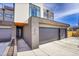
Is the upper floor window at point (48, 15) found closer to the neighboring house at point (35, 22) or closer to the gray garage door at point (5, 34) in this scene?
the neighboring house at point (35, 22)

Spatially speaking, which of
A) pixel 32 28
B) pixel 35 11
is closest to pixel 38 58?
pixel 32 28

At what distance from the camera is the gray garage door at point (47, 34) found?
5659 mm

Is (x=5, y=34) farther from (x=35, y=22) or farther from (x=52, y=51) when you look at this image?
(x=52, y=51)

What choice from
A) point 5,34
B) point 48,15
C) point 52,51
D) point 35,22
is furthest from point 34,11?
point 52,51

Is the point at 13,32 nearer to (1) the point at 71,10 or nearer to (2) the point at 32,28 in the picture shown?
(2) the point at 32,28

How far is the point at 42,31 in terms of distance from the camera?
574cm

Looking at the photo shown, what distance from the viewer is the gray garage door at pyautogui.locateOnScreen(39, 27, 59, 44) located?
223 inches

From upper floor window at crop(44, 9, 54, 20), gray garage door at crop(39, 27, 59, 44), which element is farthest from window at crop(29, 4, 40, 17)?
gray garage door at crop(39, 27, 59, 44)

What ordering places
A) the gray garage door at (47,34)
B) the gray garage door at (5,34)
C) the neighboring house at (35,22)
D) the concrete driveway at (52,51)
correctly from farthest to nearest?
the gray garage door at (5,34)
the gray garage door at (47,34)
the neighboring house at (35,22)
the concrete driveway at (52,51)

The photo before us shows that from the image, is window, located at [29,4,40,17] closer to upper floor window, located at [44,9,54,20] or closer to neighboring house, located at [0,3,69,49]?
neighboring house, located at [0,3,69,49]

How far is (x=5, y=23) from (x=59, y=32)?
5.13 m

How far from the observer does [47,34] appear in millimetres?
6336

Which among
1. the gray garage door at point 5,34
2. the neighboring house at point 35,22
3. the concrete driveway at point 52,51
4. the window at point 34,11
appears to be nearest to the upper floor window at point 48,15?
the neighboring house at point 35,22

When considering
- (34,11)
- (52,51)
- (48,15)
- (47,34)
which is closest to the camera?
(52,51)
